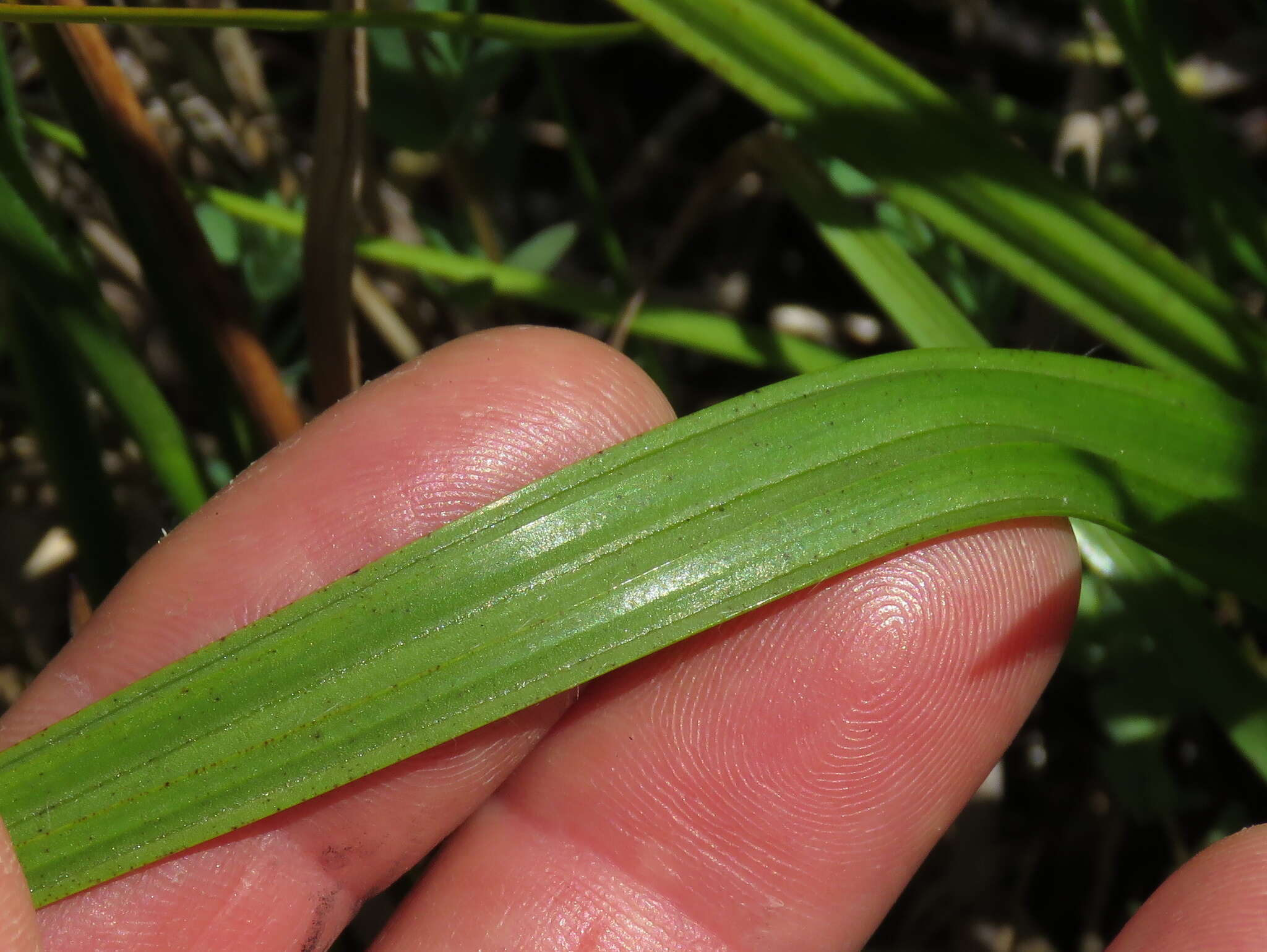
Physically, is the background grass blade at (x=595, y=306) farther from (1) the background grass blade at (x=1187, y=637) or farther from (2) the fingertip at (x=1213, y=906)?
(2) the fingertip at (x=1213, y=906)

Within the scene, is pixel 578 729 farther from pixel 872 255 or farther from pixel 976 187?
pixel 976 187

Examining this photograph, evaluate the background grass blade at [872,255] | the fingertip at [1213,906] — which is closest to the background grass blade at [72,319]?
the background grass blade at [872,255]

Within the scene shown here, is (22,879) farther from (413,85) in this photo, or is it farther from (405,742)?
(413,85)

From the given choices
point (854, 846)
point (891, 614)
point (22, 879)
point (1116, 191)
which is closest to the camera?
point (22, 879)

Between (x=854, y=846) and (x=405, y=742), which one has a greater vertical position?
(x=405, y=742)

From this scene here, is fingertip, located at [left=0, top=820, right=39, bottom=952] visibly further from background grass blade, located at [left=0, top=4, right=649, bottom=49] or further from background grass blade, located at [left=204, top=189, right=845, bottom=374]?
background grass blade, located at [left=204, top=189, right=845, bottom=374]

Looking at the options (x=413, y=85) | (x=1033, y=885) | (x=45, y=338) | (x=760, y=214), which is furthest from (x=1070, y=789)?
(x=45, y=338)

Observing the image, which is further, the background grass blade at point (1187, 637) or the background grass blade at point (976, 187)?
the background grass blade at point (1187, 637)
